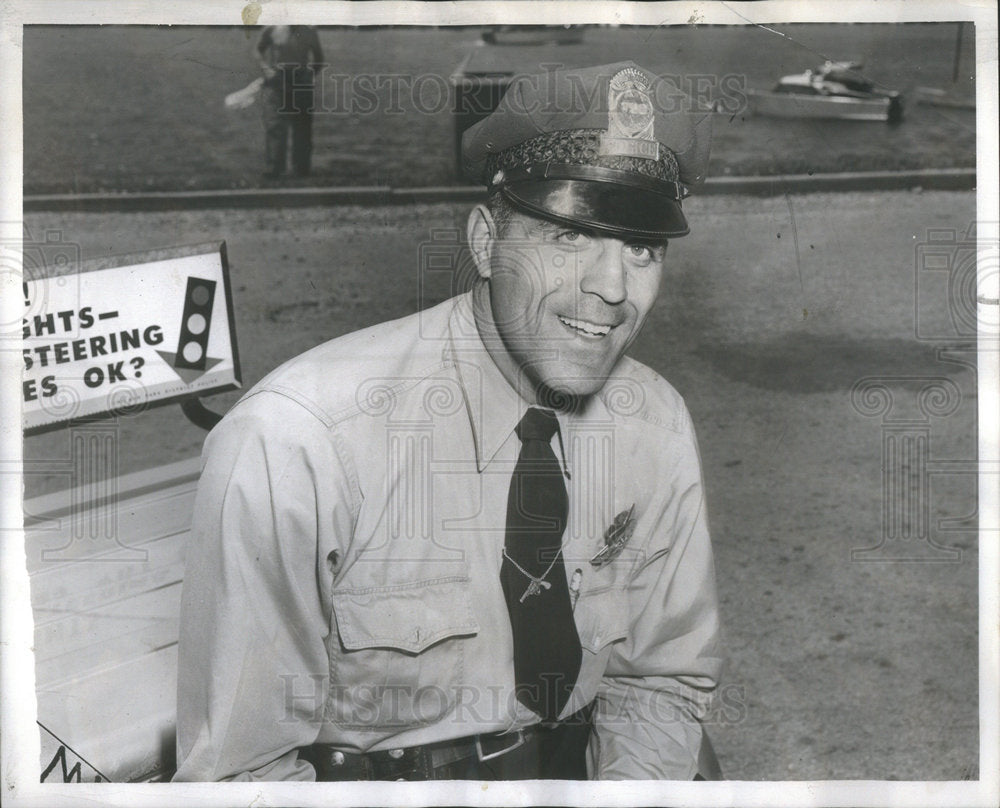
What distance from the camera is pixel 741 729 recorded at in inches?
72.7

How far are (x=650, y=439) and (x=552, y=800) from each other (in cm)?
65

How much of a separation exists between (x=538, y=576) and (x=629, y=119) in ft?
2.52

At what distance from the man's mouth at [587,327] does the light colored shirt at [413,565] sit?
87 mm

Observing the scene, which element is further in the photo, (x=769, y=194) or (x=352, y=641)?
(x=769, y=194)

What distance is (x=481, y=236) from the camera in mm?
1757

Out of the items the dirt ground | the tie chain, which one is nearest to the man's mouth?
the dirt ground

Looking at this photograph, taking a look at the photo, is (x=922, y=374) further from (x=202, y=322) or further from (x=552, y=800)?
(x=202, y=322)

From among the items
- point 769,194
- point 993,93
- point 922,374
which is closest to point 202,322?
point 769,194

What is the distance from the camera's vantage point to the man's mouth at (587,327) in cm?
172

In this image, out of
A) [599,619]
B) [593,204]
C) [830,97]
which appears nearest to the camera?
[593,204]

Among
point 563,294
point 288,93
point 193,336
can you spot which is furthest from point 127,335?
point 563,294

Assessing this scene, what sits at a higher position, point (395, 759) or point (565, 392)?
point (565, 392)

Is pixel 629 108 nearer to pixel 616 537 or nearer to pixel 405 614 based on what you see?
pixel 616 537

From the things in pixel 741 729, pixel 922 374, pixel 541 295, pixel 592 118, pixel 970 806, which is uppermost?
pixel 592 118
